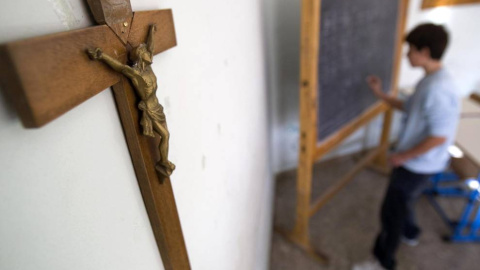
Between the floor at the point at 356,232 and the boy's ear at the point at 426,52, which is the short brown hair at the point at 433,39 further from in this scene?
the floor at the point at 356,232

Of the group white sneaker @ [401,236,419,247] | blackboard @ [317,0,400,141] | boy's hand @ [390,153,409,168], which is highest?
blackboard @ [317,0,400,141]

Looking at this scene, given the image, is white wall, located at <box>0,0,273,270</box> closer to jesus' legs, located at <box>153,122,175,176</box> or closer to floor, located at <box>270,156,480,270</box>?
jesus' legs, located at <box>153,122,175,176</box>

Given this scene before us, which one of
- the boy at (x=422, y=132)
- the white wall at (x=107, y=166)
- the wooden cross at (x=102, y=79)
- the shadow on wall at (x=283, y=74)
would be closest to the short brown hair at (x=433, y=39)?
the boy at (x=422, y=132)

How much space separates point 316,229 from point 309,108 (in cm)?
116

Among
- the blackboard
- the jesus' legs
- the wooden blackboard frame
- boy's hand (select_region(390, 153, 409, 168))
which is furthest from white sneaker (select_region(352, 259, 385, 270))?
the jesus' legs

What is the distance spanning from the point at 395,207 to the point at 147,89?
169 centimetres

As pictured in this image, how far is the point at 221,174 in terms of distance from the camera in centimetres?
72

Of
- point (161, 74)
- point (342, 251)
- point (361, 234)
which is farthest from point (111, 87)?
point (361, 234)

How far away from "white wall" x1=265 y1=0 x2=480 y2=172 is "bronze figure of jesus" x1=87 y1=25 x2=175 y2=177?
188 centimetres

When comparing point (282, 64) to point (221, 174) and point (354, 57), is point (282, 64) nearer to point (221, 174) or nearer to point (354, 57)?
point (354, 57)

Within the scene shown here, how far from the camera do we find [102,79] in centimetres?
26

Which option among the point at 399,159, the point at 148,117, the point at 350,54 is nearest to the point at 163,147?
the point at 148,117

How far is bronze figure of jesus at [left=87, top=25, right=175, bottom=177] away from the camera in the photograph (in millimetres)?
288

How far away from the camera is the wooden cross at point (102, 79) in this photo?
0.18 metres
